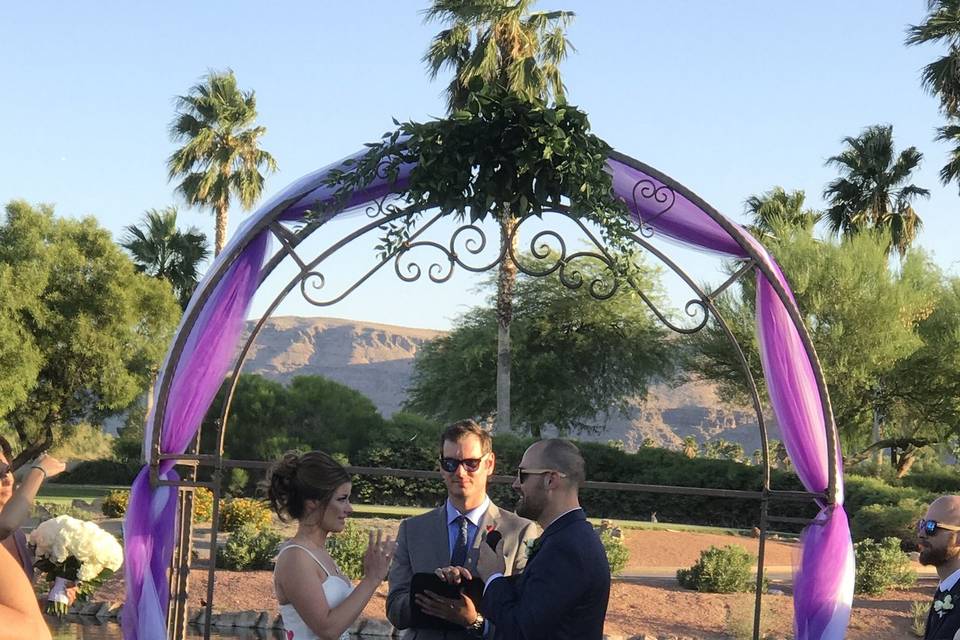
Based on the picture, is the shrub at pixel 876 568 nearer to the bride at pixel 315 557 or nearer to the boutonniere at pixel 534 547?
the boutonniere at pixel 534 547

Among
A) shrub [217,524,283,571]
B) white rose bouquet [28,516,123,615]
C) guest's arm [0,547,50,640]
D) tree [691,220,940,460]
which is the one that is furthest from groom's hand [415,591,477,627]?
tree [691,220,940,460]

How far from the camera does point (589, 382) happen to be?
47.8 meters

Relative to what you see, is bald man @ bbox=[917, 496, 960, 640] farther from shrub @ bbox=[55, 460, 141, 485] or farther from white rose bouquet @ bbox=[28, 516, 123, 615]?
shrub @ bbox=[55, 460, 141, 485]

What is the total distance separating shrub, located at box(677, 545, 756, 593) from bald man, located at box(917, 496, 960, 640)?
35.6ft

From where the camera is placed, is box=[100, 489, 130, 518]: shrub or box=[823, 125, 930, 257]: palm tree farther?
box=[823, 125, 930, 257]: palm tree

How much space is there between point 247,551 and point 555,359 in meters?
30.9

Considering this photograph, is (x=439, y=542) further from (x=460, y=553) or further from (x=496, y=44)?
(x=496, y=44)

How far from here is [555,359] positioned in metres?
46.2

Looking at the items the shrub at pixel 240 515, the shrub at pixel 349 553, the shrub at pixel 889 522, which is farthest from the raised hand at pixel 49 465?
the shrub at pixel 889 522

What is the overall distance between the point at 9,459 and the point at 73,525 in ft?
5.39

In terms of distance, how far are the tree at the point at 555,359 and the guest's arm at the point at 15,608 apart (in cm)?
4318

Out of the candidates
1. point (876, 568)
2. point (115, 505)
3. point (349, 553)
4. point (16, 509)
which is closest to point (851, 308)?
point (876, 568)

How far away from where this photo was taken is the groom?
158 inches

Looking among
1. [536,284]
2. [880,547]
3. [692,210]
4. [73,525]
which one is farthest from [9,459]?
[536,284]
